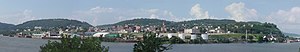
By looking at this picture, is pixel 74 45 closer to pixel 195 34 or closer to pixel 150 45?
pixel 150 45

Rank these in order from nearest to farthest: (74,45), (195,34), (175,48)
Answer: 1. (74,45)
2. (175,48)
3. (195,34)

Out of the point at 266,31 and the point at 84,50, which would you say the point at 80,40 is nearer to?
the point at 84,50

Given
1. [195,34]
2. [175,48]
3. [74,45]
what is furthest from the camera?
[195,34]

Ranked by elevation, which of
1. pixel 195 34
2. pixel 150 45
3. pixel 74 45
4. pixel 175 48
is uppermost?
pixel 74 45

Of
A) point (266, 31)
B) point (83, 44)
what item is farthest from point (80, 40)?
point (266, 31)

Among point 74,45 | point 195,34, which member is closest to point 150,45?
point 74,45

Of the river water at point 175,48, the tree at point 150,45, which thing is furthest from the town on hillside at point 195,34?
the tree at point 150,45

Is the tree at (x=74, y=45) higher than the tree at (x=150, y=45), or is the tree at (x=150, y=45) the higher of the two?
the tree at (x=74, y=45)

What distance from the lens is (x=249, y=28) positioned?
556 ft

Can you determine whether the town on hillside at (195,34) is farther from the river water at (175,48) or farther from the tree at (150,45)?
the tree at (150,45)

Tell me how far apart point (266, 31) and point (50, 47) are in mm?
155696

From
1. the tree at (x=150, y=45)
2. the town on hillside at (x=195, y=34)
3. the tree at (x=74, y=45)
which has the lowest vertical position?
the town on hillside at (x=195, y=34)

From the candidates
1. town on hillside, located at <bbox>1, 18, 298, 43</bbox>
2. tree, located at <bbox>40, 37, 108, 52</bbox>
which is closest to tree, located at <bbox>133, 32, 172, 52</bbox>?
tree, located at <bbox>40, 37, 108, 52</bbox>

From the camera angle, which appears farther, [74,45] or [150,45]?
[150,45]
